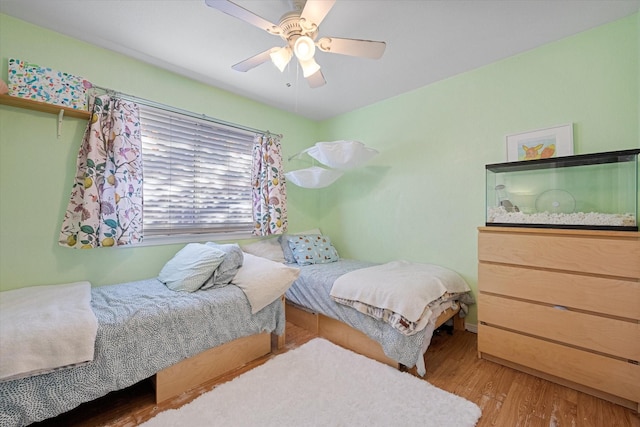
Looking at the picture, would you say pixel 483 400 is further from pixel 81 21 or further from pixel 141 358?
pixel 81 21

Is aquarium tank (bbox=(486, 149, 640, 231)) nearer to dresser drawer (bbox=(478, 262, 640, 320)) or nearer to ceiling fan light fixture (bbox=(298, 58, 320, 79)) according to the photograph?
dresser drawer (bbox=(478, 262, 640, 320))

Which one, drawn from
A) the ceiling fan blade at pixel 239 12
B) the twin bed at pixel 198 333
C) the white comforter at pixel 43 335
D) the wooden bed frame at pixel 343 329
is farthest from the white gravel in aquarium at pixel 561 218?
the white comforter at pixel 43 335

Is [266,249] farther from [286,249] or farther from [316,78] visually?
[316,78]

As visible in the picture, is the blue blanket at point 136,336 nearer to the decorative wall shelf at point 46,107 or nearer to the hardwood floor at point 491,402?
the hardwood floor at point 491,402

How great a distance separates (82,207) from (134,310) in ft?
2.97

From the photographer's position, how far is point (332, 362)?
1.94 meters

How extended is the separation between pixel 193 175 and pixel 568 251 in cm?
298

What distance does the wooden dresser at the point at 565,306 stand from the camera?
57.9 inches

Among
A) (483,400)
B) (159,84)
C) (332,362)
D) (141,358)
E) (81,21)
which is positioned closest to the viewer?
(141,358)

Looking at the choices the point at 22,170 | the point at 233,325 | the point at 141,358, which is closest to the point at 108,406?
the point at 141,358

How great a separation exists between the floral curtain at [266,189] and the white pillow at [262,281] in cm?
79

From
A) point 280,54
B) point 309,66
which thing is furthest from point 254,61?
point 309,66

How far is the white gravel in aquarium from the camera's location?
61.9 inches

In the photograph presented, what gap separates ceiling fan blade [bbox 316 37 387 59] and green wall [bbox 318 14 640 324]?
1367 millimetres
